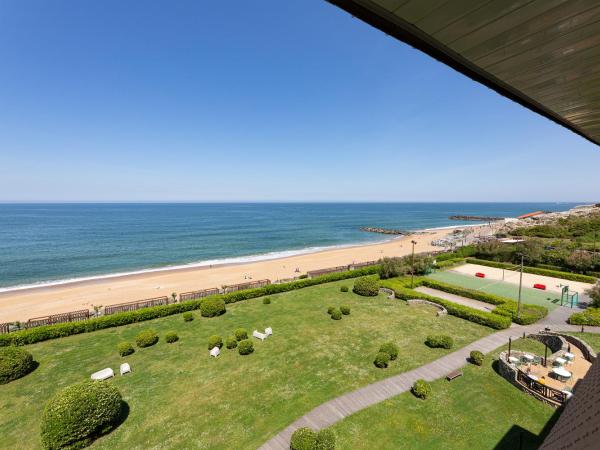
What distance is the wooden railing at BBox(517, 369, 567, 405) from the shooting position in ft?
45.0

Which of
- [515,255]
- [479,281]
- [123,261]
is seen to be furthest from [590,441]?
[123,261]

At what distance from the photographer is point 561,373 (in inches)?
583

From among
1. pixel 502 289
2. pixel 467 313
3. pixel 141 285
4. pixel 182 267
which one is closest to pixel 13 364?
pixel 141 285

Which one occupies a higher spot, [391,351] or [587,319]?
[587,319]

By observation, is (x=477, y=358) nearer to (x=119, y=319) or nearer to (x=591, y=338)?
(x=591, y=338)

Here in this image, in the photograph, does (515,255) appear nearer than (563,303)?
No

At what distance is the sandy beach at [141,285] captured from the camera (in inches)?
1242

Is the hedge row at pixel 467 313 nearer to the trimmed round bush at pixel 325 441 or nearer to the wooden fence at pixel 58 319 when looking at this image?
the trimmed round bush at pixel 325 441

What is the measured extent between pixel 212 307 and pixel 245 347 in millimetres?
8007

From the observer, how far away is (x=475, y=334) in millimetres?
20984

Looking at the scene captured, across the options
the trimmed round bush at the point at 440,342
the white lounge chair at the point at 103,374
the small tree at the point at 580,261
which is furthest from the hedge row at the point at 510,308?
the white lounge chair at the point at 103,374

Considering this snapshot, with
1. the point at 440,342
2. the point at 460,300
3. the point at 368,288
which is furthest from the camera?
the point at 368,288

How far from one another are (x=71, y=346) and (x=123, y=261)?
36.8m

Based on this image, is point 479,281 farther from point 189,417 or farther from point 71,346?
point 71,346
